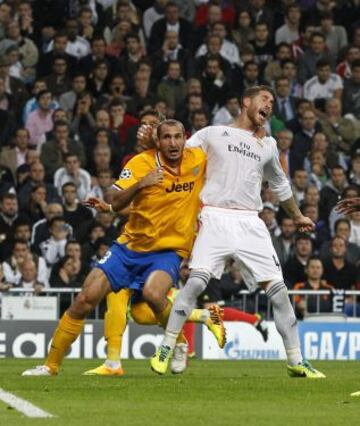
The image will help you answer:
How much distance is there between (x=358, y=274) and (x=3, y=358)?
5620 mm

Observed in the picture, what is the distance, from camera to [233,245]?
42.9 feet

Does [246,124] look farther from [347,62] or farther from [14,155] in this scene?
[347,62]

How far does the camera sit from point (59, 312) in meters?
21.0

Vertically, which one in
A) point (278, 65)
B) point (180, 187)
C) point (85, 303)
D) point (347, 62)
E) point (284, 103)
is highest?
point (347, 62)

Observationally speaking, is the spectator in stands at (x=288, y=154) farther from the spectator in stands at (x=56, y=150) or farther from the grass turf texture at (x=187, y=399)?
the grass turf texture at (x=187, y=399)

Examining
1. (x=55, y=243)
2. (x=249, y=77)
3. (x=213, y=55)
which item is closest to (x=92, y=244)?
(x=55, y=243)

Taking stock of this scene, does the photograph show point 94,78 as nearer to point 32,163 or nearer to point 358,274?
point 32,163

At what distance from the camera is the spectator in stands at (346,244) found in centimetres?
2292

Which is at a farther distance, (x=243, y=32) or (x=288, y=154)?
(x=243, y=32)

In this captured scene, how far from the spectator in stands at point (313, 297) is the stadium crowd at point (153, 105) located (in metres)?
0.03

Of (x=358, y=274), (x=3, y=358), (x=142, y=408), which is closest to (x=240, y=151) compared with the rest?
(x=142, y=408)

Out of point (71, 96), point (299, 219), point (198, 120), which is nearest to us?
point (299, 219)

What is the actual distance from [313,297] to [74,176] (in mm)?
4130

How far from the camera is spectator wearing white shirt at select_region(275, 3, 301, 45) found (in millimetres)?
27594
